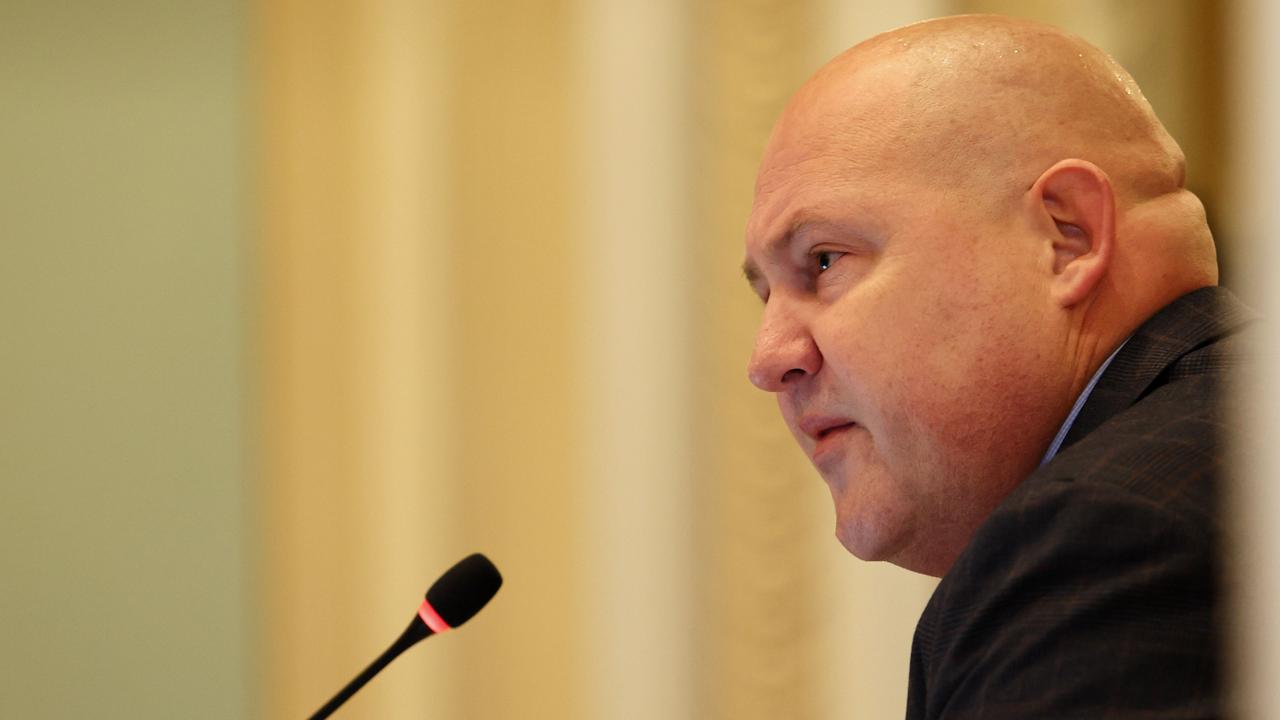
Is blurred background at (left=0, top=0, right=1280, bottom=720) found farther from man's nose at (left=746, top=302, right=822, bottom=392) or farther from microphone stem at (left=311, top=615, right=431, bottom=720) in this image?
man's nose at (left=746, top=302, right=822, bottom=392)

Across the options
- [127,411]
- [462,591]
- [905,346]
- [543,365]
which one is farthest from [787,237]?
[127,411]

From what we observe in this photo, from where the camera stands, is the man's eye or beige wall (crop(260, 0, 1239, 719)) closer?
the man's eye

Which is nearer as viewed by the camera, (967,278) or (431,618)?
(967,278)

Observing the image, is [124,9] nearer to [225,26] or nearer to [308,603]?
[225,26]

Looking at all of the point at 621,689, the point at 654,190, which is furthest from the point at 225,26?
the point at 621,689

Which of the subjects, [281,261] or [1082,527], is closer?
[1082,527]

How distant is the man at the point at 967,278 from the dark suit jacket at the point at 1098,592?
2.7 inches

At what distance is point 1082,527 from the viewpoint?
85cm

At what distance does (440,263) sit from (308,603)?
24.1 inches

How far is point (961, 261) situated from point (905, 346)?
9 centimetres

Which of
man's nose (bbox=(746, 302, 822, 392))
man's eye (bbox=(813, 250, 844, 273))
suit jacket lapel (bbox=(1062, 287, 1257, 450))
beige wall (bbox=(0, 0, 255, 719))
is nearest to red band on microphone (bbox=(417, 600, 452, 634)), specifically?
man's nose (bbox=(746, 302, 822, 392))

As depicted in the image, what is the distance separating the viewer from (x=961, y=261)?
1153 mm

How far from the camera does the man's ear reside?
3.77 ft

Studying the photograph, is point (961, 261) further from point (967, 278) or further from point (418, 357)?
point (418, 357)
